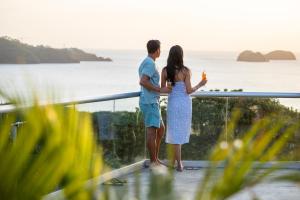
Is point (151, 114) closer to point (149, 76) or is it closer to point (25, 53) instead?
point (149, 76)

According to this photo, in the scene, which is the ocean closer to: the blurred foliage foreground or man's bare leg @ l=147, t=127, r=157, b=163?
the blurred foliage foreground

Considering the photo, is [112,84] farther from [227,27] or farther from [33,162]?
[33,162]

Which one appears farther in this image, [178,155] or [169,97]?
[178,155]

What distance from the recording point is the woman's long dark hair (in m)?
8.41

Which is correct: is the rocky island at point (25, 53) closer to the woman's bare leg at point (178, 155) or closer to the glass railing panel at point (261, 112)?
the woman's bare leg at point (178, 155)

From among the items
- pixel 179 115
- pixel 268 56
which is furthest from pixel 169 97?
pixel 268 56

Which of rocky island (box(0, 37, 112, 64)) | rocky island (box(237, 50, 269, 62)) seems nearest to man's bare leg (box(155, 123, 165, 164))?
rocky island (box(0, 37, 112, 64))

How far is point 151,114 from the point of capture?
8805mm

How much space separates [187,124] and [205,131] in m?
0.59

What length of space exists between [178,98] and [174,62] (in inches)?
17.1

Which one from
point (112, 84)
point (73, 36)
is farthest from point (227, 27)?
point (73, 36)

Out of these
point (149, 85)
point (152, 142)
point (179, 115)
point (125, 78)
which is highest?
point (149, 85)

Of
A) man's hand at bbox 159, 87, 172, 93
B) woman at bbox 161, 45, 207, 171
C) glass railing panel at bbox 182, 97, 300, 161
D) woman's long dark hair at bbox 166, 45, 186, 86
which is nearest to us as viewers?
woman's long dark hair at bbox 166, 45, 186, 86

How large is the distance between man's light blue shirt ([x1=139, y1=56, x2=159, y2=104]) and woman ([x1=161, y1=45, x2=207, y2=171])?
0.32 feet
